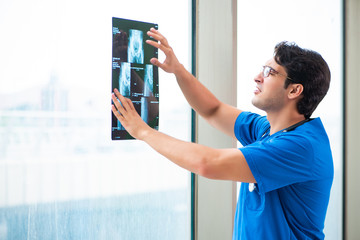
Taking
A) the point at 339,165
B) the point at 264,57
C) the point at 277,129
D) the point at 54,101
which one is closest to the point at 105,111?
the point at 54,101

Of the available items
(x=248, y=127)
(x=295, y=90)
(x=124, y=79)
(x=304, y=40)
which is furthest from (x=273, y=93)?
(x=304, y=40)

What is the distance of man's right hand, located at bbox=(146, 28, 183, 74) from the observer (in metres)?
1.08

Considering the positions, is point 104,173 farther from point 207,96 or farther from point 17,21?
point 17,21

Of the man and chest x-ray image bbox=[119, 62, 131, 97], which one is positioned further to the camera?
chest x-ray image bbox=[119, 62, 131, 97]

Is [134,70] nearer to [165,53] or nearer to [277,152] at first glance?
[165,53]

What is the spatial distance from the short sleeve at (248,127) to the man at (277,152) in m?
0.02

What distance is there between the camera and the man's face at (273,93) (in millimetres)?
1132

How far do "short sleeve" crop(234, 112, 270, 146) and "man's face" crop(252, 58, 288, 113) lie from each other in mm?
151

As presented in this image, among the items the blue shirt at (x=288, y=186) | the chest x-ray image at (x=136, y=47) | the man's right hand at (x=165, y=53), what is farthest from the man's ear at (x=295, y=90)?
the chest x-ray image at (x=136, y=47)

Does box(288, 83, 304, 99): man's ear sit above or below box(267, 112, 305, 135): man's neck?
above

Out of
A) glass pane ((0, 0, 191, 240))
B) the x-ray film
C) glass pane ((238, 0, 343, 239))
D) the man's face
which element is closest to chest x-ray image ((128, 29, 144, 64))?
the x-ray film

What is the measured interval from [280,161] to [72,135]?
686mm

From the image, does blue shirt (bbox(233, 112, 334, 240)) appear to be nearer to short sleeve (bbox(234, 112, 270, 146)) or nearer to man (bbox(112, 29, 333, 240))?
man (bbox(112, 29, 333, 240))

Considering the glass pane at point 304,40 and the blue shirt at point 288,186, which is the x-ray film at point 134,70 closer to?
the blue shirt at point 288,186
